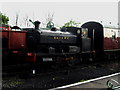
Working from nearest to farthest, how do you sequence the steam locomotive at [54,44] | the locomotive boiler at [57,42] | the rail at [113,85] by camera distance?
1. the rail at [113,85]
2. the steam locomotive at [54,44]
3. the locomotive boiler at [57,42]

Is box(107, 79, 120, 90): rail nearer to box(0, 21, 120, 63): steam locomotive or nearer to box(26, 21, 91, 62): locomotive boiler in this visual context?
box(0, 21, 120, 63): steam locomotive

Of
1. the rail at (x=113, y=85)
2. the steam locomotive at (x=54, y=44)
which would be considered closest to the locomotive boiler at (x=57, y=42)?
the steam locomotive at (x=54, y=44)

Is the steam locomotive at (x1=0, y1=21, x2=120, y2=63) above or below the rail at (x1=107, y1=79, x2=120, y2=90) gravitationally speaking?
above

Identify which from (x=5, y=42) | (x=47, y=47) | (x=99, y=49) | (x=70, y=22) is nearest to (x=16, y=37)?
(x=5, y=42)

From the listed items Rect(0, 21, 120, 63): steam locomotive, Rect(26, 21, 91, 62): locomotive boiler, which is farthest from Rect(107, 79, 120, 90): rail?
Rect(26, 21, 91, 62): locomotive boiler

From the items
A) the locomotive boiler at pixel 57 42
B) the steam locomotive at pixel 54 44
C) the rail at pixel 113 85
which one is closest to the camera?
the rail at pixel 113 85

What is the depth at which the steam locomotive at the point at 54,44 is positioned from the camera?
9.00 meters

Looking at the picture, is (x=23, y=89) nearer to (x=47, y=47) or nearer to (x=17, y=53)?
(x=17, y=53)

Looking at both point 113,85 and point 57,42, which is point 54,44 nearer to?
point 57,42

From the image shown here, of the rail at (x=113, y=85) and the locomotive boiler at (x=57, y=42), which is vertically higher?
the locomotive boiler at (x=57, y=42)

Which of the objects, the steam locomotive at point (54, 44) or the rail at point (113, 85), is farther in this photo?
the steam locomotive at point (54, 44)

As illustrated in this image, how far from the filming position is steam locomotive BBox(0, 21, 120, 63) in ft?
29.5

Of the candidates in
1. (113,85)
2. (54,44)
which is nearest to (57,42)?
(54,44)

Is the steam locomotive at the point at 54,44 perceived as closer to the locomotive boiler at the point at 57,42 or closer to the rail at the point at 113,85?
the locomotive boiler at the point at 57,42
